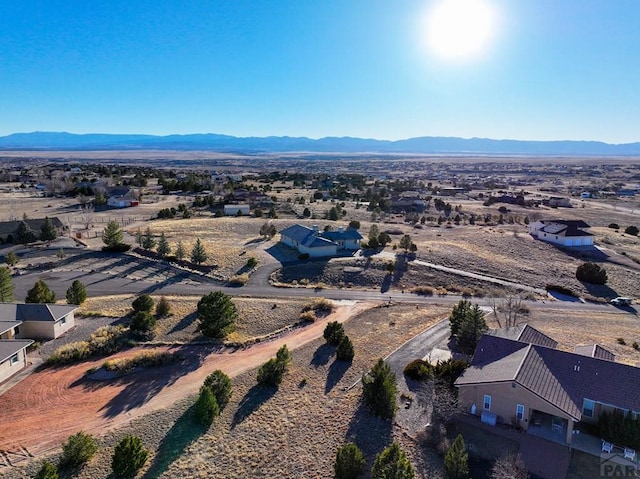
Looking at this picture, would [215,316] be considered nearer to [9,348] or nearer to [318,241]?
[9,348]

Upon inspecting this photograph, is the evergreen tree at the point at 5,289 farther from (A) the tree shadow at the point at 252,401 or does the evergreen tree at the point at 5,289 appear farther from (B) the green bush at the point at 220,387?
(A) the tree shadow at the point at 252,401

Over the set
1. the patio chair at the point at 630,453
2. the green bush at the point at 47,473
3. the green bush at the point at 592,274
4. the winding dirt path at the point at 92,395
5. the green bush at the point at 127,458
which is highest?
the green bush at the point at 47,473

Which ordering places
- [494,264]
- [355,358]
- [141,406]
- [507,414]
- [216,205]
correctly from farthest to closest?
[216,205] < [494,264] < [355,358] < [141,406] < [507,414]

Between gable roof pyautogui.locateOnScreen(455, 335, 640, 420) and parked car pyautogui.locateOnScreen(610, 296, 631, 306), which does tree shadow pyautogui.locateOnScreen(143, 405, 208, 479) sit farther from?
parked car pyautogui.locateOnScreen(610, 296, 631, 306)

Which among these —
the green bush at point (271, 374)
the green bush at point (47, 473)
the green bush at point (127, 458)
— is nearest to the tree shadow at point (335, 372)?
the green bush at point (271, 374)

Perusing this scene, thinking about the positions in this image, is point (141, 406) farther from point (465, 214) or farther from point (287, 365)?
point (465, 214)

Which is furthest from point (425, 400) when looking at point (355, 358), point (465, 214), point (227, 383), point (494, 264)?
point (465, 214)
